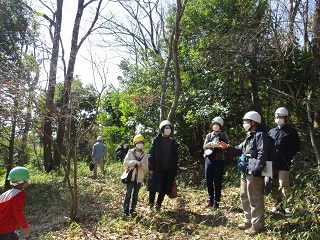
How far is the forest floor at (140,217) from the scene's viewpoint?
17.0 feet

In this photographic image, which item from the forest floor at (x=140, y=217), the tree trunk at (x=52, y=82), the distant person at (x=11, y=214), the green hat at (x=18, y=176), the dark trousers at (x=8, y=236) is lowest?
the forest floor at (x=140, y=217)

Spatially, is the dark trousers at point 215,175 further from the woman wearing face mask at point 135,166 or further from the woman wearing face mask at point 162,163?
the woman wearing face mask at point 135,166

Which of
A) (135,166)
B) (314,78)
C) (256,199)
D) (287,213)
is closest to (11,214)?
(135,166)

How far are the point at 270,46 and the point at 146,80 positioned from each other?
509cm

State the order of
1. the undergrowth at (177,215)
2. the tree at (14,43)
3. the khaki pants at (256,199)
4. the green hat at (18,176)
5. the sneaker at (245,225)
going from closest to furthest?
the green hat at (18,176) → the khaki pants at (256,199) → the undergrowth at (177,215) → the sneaker at (245,225) → the tree at (14,43)

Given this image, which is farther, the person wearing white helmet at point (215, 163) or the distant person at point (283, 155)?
the person wearing white helmet at point (215, 163)

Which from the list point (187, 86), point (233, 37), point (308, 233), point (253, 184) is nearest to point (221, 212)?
point (253, 184)

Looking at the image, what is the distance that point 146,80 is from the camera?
11.3 metres

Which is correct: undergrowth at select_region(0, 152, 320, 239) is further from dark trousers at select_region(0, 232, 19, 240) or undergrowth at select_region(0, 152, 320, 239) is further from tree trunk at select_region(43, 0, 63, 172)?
tree trunk at select_region(43, 0, 63, 172)

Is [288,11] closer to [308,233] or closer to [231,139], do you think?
[308,233]

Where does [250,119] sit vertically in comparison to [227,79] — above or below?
below

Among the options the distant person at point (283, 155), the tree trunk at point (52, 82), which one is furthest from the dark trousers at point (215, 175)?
the tree trunk at point (52, 82)

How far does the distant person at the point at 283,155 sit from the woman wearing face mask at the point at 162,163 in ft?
6.22

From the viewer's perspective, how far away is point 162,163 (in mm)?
5961
